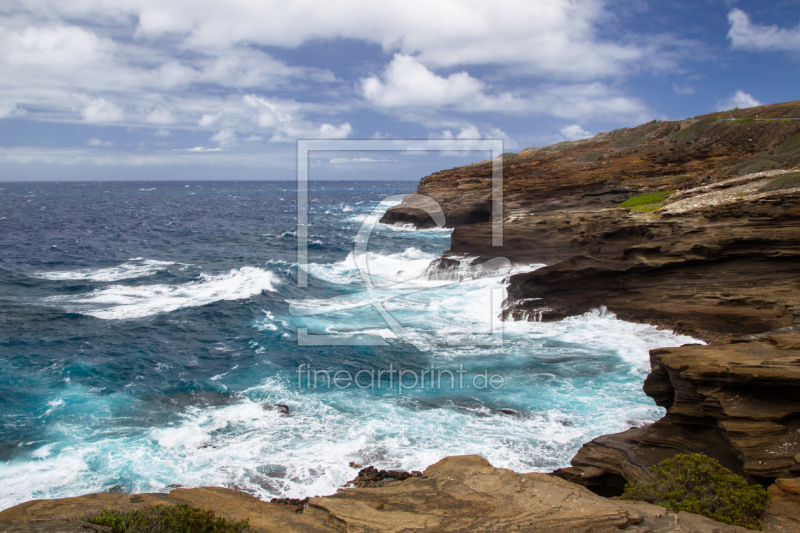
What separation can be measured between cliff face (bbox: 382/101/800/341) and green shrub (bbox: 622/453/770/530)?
12.2 m

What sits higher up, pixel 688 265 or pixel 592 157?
pixel 592 157

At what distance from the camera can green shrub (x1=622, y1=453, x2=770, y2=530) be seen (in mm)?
9031

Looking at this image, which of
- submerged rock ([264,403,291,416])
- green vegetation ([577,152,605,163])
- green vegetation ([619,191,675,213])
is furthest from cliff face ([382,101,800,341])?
submerged rock ([264,403,291,416])

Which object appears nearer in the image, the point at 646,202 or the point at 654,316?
the point at 654,316

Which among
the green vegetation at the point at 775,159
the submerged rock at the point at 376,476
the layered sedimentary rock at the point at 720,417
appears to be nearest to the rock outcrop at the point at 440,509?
A: the submerged rock at the point at 376,476

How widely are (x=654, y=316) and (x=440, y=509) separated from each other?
18000 mm

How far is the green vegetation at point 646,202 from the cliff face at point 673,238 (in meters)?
0.58

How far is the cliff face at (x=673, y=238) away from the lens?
2111 cm

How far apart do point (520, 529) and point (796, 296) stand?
1806cm

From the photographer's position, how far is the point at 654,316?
918 inches

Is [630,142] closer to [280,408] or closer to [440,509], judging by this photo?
[280,408]

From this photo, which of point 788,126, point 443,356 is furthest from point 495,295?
point 788,126

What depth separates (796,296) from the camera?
64.5 ft

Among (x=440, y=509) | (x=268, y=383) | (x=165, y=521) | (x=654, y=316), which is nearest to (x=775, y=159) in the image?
(x=654, y=316)
